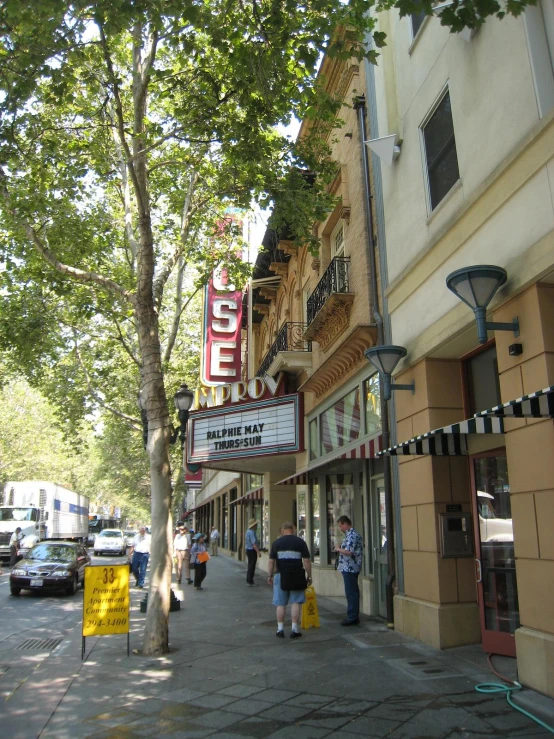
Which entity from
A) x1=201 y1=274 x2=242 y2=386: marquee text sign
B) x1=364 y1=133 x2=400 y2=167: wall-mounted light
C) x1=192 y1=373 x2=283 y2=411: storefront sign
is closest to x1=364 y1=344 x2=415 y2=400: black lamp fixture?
x1=364 y1=133 x2=400 y2=167: wall-mounted light

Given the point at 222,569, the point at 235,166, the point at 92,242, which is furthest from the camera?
the point at 222,569

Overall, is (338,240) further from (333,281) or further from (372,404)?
(372,404)

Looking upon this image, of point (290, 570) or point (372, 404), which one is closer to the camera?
point (290, 570)

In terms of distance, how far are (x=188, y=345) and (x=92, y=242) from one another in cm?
1742

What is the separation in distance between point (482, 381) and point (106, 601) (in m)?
5.94

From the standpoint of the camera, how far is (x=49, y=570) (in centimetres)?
1614

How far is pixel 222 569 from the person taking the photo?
963 inches

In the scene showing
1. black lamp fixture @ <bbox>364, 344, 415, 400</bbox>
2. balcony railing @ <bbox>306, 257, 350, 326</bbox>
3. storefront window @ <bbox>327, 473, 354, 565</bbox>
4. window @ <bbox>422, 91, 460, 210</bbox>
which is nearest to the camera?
window @ <bbox>422, 91, 460, 210</bbox>

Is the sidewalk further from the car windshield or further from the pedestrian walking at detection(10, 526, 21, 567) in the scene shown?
the pedestrian walking at detection(10, 526, 21, 567)

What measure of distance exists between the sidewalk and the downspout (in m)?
0.85

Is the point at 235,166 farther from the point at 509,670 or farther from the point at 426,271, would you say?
the point at 509,670

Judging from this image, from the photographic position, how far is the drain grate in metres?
9.17

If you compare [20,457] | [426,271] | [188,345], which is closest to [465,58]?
[426,271]

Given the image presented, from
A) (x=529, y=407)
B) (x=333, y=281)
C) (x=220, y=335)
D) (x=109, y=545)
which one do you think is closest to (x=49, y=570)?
(x=220, y=335)
